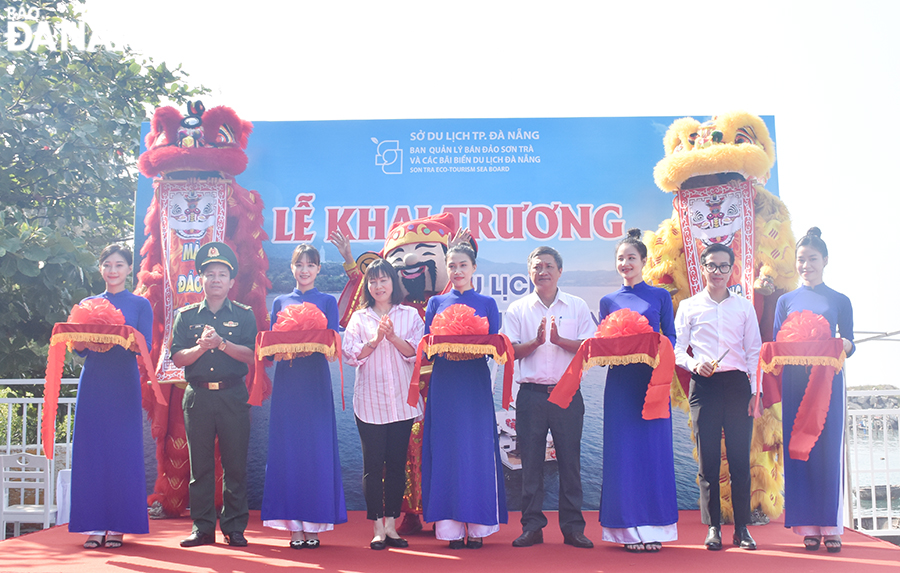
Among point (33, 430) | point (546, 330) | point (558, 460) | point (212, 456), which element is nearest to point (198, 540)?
point (212, 456)

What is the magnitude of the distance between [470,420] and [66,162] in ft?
19.7

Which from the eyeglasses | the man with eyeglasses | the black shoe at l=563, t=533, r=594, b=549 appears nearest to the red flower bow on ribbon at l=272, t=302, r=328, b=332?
the black shoe at l=563, t=533, r=594, b=549

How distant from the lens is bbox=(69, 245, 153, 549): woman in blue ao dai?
151 inches

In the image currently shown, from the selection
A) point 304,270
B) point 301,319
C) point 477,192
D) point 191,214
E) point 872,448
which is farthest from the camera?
point 477,192

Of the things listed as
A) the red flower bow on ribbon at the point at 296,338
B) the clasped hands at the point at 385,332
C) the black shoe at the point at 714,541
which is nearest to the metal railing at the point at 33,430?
the red flower bow on ribbon at the point at 296,338

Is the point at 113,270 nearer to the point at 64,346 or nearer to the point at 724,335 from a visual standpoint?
the point at 64,346

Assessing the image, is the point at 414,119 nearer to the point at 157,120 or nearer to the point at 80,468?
the point at 157,120

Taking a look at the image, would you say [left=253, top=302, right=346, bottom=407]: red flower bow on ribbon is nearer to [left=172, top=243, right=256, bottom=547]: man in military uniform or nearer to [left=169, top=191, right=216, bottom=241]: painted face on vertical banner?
[left=172, top=243, right=256, bottom=547]: man in military uniform

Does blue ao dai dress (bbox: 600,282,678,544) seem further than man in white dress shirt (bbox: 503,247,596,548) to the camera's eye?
No

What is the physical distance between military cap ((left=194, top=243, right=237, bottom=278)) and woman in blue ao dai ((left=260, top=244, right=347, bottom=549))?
71cm

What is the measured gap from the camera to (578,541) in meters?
3.78

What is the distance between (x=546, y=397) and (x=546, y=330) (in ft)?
1.31

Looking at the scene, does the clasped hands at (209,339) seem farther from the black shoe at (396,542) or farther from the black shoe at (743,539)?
the black shoe at (743,539)

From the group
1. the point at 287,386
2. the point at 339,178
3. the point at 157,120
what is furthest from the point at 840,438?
the point at 157,120
